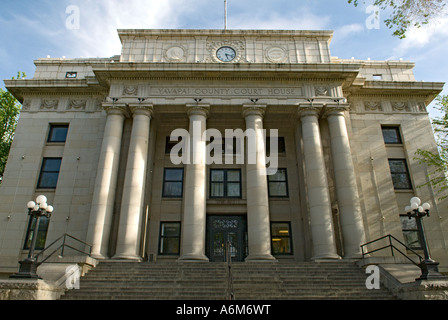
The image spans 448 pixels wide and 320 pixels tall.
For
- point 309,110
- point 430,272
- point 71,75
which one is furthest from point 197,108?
point 430,272

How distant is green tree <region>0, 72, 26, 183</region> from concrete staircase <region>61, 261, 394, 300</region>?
16.7 meters

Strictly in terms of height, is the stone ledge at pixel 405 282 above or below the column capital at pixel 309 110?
below

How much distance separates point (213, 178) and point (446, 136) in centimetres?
1656

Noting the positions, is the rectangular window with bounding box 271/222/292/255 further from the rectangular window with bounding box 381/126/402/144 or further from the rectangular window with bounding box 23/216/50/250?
the rectangular window with bounding box 23/216/50/250

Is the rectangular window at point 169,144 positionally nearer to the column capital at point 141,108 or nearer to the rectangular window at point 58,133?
the column capital at point 141,108

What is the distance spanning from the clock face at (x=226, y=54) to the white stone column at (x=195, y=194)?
4370 millimetres

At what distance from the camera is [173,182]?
22.8 metres

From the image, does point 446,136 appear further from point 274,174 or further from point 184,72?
point 184,72

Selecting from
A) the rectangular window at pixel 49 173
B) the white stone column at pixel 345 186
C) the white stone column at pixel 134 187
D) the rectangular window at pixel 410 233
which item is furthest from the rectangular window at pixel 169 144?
the rectangular window at pixel 410 233

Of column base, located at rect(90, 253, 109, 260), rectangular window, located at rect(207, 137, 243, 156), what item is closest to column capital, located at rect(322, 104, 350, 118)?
rectangular window, located at rect(207, 137, 243, 156)

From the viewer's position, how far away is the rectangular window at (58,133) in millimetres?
23078

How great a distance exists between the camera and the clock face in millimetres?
22772

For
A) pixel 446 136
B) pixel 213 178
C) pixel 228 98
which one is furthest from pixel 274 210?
pixel 446 136

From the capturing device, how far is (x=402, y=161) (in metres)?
22.4
